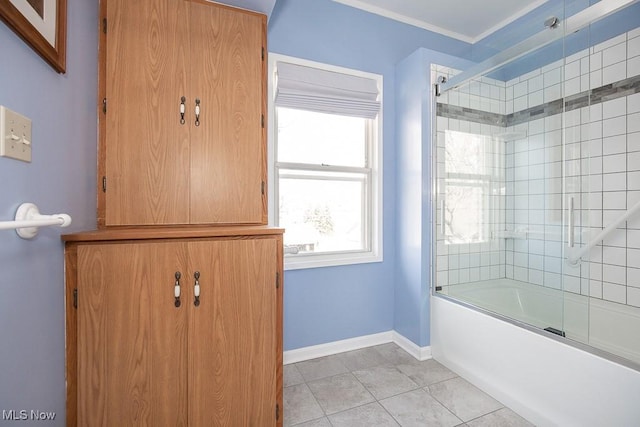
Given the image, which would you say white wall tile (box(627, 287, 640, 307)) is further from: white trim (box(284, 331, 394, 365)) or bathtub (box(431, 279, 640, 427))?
white trim (box(284, 331, 394, 365))

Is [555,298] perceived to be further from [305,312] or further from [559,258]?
[305,312]

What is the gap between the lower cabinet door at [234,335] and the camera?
1.22 metres

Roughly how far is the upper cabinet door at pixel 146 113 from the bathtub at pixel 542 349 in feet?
5.97

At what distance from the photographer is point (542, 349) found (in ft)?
4.80

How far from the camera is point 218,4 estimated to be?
5.00 feet

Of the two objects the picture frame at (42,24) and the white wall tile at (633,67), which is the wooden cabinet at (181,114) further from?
the white wall tile at (633,67)

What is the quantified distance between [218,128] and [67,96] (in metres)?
0.60

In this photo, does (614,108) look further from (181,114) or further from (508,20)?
(181,114)

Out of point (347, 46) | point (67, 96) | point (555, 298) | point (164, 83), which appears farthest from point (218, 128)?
point (555, 298)

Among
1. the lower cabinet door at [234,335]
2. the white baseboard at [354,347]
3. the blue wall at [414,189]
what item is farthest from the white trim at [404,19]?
the white baseboard at [354,347]

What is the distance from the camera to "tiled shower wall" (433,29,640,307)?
1698 mm

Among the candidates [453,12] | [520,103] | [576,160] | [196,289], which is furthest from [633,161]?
[196,289]

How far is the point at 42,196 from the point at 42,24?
1.67ft

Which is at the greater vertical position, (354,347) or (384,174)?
(384,174)
